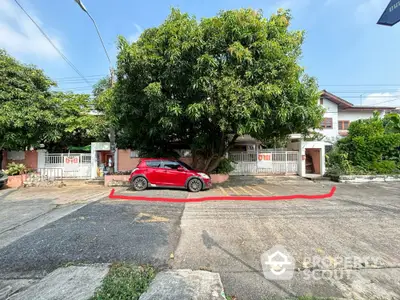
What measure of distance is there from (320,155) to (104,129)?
48.4ft

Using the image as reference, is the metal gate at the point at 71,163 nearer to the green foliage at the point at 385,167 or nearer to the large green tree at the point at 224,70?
the large green tree at the point at 224,70

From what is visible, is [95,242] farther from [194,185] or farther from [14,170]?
[14,170]

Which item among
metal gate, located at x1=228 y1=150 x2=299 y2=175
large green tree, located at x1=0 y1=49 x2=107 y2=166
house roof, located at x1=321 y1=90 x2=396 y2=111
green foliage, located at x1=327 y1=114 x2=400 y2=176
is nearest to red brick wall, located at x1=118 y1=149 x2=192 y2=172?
large green tree, located at x1=0 y1=49 x2=107 y2=166

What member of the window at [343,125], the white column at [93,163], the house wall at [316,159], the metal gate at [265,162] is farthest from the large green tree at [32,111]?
the window at [343,125]

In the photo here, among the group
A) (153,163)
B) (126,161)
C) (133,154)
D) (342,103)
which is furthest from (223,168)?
(342,103)

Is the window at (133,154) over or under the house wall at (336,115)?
under

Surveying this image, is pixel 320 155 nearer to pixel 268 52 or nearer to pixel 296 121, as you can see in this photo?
pixel 296 121

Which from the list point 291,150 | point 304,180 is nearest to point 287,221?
point 304,180

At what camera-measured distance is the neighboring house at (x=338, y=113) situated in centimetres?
2125

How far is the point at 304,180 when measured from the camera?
12820 mm

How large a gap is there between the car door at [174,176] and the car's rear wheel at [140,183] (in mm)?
858

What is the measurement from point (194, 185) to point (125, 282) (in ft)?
21.5

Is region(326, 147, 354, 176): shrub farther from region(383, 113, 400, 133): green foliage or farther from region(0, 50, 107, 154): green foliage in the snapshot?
region(0, 50, 107, 154): green foliage

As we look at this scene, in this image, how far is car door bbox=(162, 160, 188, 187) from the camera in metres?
8.98
